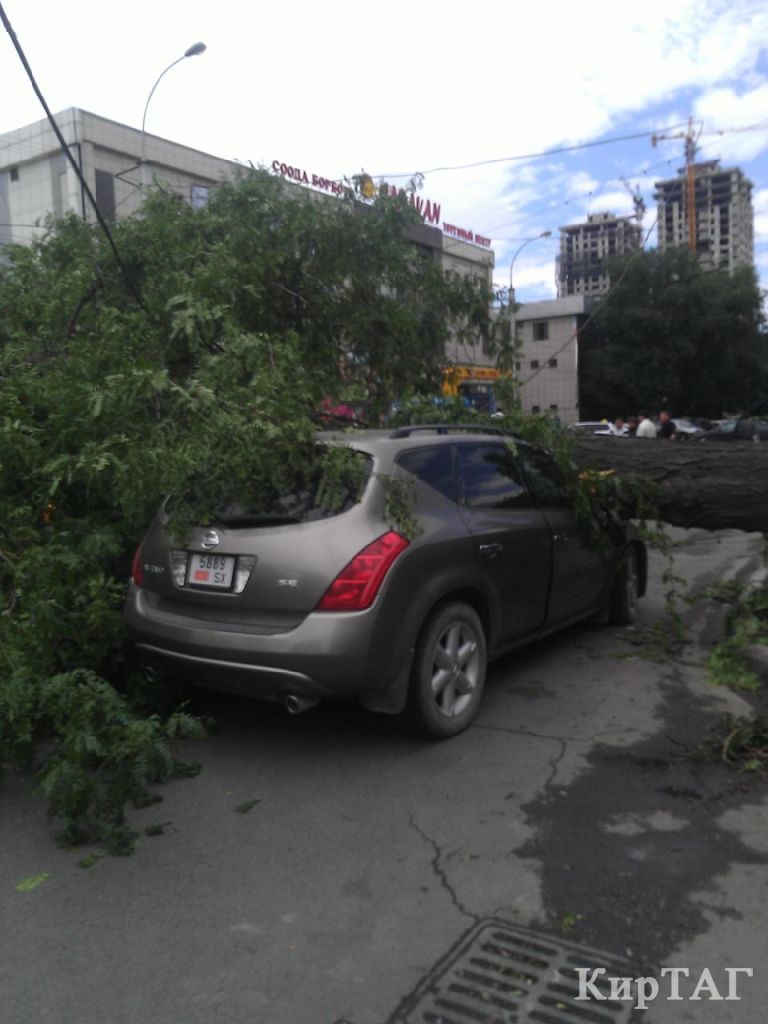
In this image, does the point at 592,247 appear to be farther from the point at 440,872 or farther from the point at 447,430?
the point at 440,872

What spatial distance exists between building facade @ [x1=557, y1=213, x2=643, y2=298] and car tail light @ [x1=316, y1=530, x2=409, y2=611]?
4240cm

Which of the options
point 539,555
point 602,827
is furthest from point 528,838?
point 539,555

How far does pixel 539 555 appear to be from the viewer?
18.3 ft

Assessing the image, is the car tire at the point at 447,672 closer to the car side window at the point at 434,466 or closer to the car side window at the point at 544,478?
the car side window at the point at 434,466

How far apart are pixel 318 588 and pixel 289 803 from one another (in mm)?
991

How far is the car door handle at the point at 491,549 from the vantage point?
5.00m

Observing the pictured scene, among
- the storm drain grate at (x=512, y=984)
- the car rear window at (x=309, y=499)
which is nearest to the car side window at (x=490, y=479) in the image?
the car rear window at (x=309, y=499)

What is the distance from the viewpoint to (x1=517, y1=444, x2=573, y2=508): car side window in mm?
5875

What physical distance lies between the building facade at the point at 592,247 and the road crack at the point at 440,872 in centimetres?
4318

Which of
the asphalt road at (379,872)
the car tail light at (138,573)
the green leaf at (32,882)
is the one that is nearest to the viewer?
the asphalt road at (379,872)

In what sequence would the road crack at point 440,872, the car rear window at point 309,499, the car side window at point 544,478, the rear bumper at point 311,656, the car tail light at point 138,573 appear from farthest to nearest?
the car side window at point 544,478 < the car tail light at point 138,573 < the car rear window at point 309,499 < the rear bumper at point 311,656 < the road crack at point 440,872

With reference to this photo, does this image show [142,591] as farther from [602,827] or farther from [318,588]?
[602,827]

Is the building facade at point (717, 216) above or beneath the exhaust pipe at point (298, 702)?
above

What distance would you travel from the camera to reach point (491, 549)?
200 inches
